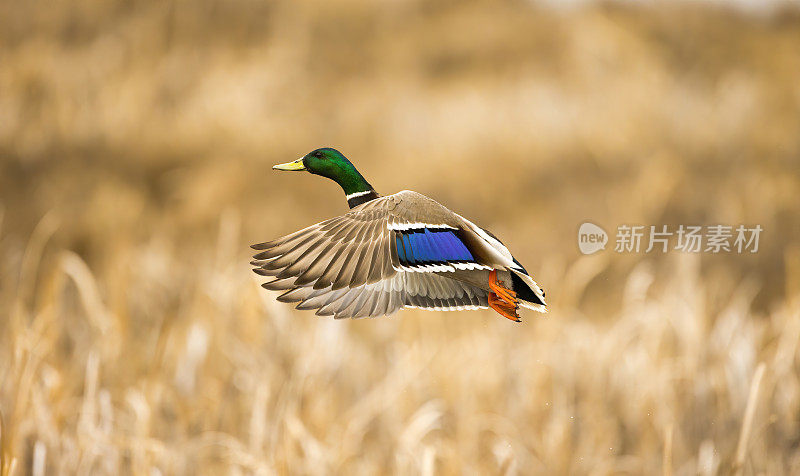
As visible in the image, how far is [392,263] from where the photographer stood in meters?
0.35

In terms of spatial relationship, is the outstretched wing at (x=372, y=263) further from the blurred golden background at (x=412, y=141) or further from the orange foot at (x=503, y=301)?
the blurred golden background at (x=412, y=141)

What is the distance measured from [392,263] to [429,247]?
0.10 ft

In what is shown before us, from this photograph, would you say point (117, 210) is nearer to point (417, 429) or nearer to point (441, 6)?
point (441, 6)

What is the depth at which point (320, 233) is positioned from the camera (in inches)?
13.9

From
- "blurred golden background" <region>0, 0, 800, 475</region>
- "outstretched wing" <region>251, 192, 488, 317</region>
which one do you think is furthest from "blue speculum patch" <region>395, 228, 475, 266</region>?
"blurred golden background" <region>0, 0, 800, 475</region>

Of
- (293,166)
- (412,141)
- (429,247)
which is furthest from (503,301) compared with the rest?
(412,141)

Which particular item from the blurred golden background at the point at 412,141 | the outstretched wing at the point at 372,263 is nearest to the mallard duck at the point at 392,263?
the outstretched wing at the point at 372,263

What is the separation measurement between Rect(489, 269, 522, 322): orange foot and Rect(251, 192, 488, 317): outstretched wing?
2 centimetres

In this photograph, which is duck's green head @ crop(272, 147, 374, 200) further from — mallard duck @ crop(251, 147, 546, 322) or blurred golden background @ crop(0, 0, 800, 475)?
blurred golden background @ crop(0, 0, 800, 475)

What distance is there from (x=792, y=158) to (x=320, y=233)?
5884mm

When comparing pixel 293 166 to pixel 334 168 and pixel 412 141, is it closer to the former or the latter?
pixel 334 168

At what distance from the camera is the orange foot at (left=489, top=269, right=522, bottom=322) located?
1.16ft

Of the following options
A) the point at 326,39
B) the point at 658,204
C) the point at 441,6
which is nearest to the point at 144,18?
the point at 326,39

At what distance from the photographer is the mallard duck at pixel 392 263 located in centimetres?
31
